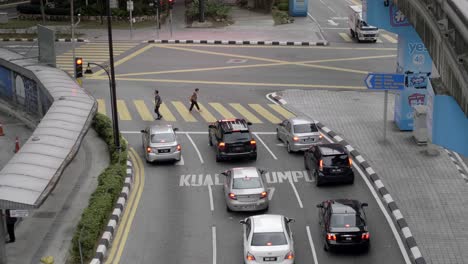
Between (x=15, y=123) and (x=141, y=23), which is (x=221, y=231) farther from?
(x=141, y=23)

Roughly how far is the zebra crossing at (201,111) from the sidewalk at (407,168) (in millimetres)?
1625

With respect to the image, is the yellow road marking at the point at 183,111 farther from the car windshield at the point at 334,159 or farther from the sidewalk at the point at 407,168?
the car windshield at the point at 334,159

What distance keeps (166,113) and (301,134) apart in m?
10.7

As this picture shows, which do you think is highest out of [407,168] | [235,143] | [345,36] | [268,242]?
[345,36]

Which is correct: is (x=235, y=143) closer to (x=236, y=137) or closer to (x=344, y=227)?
(x=236, y=137)

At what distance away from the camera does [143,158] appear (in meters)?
36.3

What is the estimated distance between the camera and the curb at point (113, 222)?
2503 cm

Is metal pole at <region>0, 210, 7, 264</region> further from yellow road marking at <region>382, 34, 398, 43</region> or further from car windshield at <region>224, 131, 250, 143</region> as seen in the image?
yellow road marking at <region>382, 34, 398, 43</region>

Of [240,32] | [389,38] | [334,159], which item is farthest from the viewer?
[240,32]

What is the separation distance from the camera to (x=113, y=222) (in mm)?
27594

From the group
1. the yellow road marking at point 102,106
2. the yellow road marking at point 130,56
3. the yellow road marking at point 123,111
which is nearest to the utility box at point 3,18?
the yellow road marking at point 130,56

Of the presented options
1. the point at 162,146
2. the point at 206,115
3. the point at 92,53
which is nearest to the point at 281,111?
the point at 206,115

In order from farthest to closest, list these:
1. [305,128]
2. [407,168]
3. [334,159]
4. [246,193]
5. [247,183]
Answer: [305,128] → [407,168] → [334,159] → [247,183] → [246,193]

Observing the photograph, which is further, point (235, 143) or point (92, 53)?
point (92, 53)
